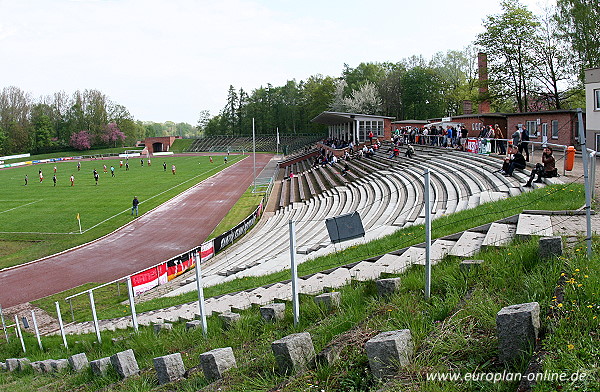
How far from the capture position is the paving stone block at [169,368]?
653cm

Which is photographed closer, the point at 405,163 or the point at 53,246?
the point at 53,246

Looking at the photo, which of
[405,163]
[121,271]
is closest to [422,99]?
[405,163]

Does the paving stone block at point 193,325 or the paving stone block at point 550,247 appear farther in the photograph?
the paving stone block at point 193,325

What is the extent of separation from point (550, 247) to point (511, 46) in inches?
1798

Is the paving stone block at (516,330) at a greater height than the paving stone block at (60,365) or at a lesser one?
greater

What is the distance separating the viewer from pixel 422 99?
301 feet

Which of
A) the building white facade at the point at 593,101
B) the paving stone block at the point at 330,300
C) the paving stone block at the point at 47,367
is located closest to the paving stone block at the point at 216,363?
the paving stone block at the point at 330,300

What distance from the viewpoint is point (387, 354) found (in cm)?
447

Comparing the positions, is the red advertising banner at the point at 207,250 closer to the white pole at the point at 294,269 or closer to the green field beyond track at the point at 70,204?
the green field beyond track at the point at 70,204

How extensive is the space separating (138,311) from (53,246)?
1779 cm

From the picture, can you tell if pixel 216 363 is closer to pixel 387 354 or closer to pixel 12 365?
pixel 387 354

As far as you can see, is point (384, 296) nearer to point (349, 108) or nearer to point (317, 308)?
point (317, 308)

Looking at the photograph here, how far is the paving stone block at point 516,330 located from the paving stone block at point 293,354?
205cm

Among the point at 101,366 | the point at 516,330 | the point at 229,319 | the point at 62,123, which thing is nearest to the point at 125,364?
the point at 101,366
